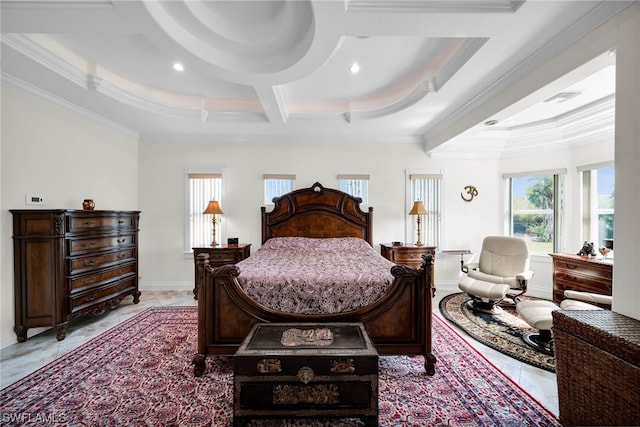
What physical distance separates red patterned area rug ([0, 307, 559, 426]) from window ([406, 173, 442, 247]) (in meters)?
2.39

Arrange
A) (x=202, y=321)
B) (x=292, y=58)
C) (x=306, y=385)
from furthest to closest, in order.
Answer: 1. (x=292, y=58)
2. (x=202, y=321)
3. (x=306, y=385)

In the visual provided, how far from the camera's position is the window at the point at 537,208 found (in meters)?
4.50

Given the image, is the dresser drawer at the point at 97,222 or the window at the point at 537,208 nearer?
the dresser drawer at the point at 97,222

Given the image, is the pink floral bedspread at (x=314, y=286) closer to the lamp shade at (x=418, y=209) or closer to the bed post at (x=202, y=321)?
the bed post at (x=202, y=321)

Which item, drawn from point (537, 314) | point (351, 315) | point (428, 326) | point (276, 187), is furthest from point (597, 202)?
point (276, 187)

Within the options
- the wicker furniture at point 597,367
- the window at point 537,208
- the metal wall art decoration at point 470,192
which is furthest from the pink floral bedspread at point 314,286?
the window at point 537,208

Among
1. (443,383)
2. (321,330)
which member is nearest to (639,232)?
(443,383)

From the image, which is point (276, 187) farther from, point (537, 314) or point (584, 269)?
point (584, 269)

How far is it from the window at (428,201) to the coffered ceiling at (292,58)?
0.77 m

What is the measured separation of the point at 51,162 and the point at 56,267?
4.26 ft

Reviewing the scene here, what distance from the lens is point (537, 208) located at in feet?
15.4

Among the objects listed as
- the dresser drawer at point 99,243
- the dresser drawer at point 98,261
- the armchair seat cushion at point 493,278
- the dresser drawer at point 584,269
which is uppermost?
the dresser drawer at point 99,243

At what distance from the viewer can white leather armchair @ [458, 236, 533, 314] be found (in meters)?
3.51

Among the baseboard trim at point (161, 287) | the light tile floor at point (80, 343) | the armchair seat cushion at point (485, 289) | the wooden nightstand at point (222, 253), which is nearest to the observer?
the light tile floor at point (80, 343)
